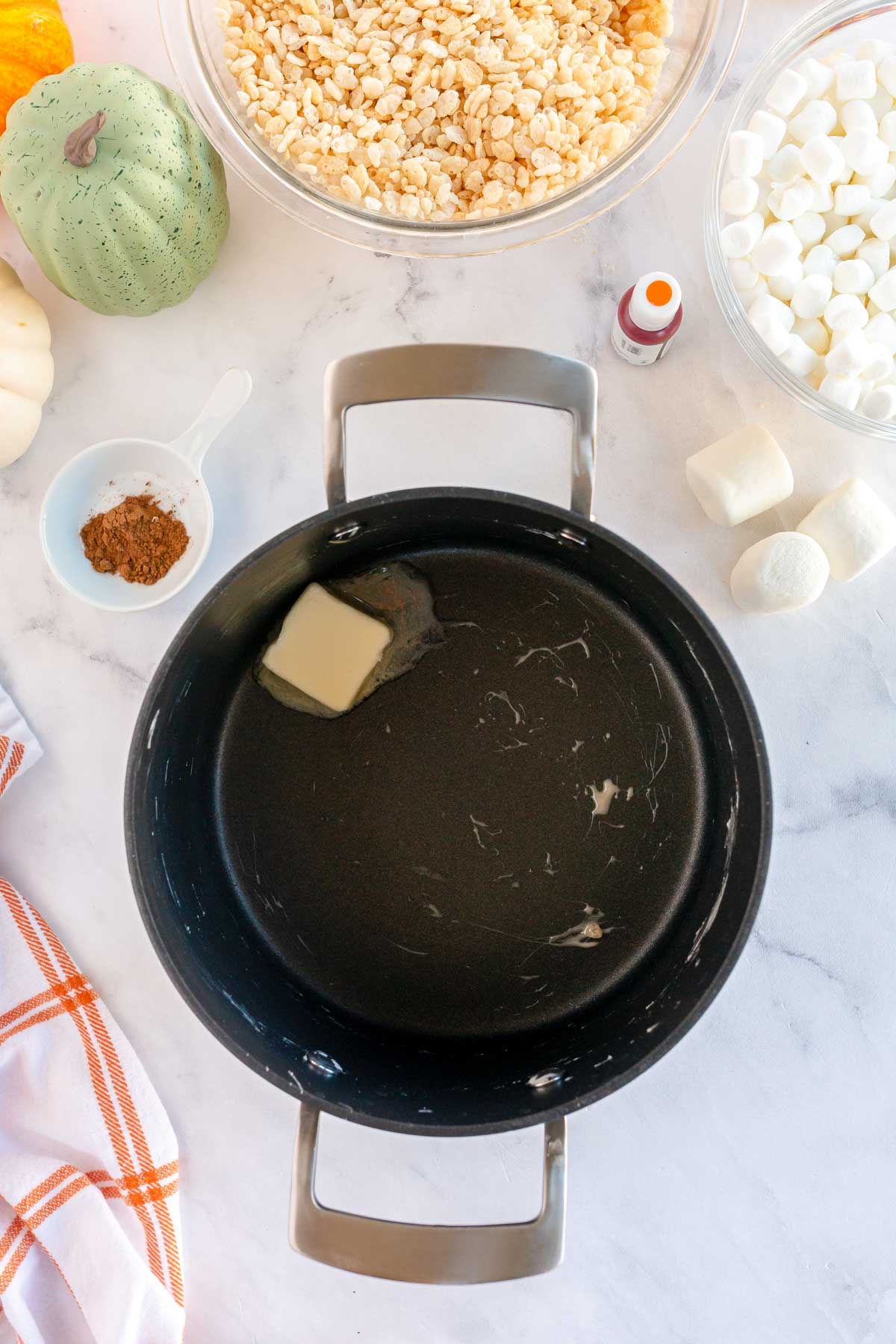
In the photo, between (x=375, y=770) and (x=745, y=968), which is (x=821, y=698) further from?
(x=375, y=770)

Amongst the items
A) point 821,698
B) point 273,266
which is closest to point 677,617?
point 821,698

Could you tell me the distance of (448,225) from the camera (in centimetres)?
70

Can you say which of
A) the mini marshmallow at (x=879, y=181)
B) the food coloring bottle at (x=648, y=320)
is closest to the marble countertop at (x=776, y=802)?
the food coloring bottle at (x=648, y=320)

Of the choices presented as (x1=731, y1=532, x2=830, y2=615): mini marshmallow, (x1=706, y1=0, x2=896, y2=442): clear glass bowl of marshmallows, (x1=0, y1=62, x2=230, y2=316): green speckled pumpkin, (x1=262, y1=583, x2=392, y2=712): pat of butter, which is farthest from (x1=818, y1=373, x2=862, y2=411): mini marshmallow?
(x1=0, y1=62, x2=230, y2=316): green speckled pumpkin

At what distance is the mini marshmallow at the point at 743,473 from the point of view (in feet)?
2.38

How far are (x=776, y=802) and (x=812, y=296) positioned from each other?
1.30ft

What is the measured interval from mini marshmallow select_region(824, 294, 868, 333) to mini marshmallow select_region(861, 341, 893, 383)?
0.01 meters

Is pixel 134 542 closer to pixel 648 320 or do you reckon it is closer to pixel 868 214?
pixel 648 320

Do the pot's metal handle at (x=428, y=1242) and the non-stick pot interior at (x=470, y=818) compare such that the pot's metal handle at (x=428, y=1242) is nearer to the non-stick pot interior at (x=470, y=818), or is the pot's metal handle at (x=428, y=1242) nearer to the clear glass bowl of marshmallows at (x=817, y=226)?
the non-stick pot interior at (x=470, y=818)

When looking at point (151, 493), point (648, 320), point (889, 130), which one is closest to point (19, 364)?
point (151, 493)

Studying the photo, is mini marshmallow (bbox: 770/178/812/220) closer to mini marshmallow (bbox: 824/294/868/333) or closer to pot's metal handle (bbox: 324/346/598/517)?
mini marshmallow (bbox: 824/294/868/333)

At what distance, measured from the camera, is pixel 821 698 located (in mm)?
778

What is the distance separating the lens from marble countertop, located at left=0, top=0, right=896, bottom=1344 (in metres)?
0.78

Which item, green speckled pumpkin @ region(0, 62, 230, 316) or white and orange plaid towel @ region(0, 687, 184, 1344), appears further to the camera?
white and orange plaid towel @ region(0, 687, 184, 1344)
